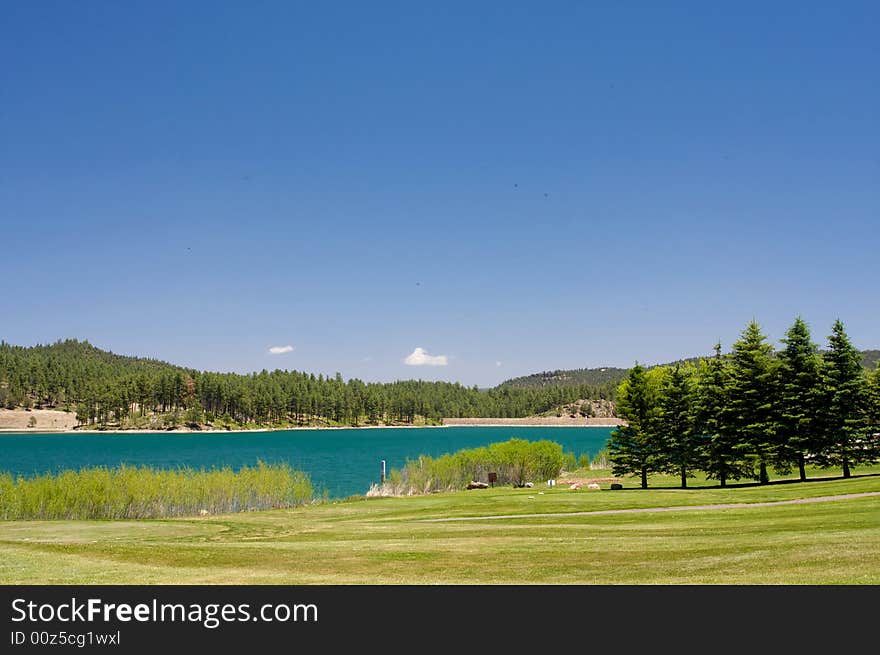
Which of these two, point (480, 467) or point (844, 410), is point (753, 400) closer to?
point (844, 410)

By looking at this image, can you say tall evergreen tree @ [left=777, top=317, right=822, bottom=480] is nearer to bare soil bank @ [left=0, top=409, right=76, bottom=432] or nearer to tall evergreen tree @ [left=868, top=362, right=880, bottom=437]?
tall evergreen tree @ [left=868, top=362, right=880, bottom=437]

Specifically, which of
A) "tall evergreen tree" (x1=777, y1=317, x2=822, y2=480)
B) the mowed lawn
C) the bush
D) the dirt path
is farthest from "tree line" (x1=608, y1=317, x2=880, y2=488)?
the dirt path

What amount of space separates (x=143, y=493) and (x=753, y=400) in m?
35.5

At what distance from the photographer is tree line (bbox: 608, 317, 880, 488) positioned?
40.8 m

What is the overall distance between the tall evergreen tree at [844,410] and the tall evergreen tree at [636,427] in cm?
1046

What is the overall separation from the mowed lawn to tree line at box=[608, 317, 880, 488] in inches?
423

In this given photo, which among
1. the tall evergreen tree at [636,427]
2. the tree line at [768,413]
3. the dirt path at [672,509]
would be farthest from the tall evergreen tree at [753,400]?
the dirt path at [672,509]

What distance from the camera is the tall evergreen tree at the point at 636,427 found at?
47.3m

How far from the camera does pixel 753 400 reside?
1684 inches

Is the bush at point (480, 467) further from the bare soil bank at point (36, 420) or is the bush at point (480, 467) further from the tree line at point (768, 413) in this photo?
the bare soil bank at point (36, 420)

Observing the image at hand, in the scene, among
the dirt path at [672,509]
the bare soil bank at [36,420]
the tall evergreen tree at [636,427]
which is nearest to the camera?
the dirt path at [672,509]

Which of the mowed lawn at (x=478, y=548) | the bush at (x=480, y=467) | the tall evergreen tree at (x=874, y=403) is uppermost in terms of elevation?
the tall evergreen tree at (x=874, y=403)

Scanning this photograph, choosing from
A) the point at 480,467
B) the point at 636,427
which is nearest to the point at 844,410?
the point at 636,427
